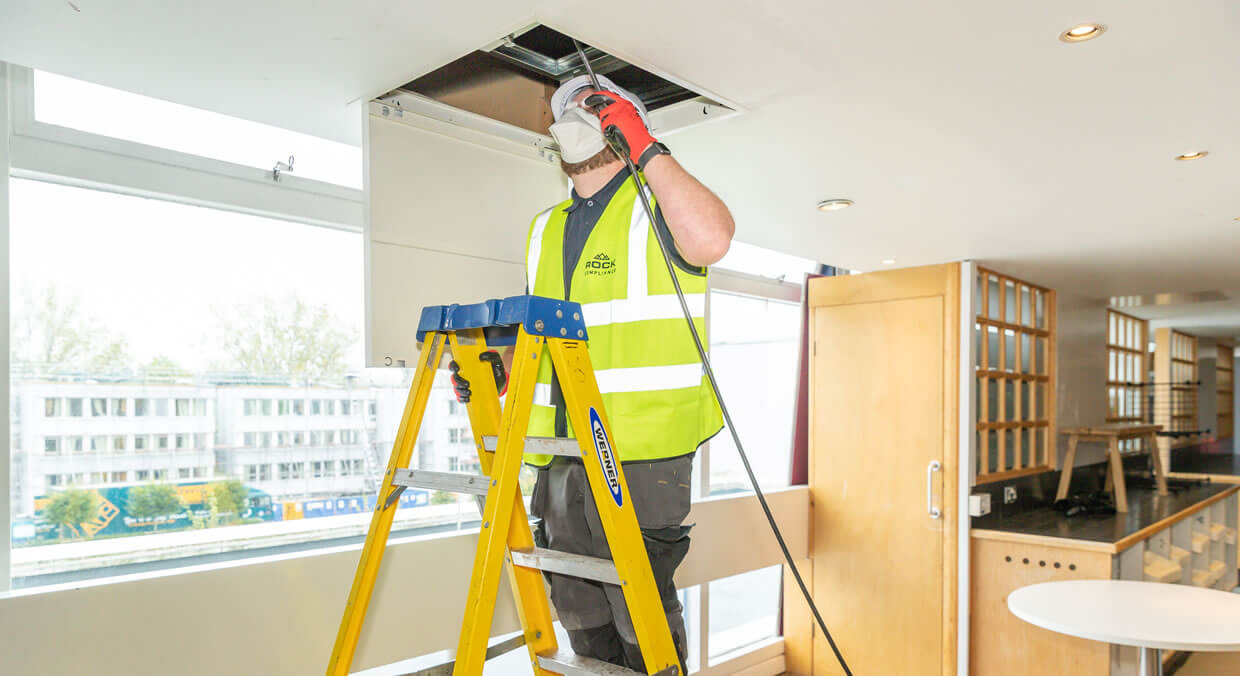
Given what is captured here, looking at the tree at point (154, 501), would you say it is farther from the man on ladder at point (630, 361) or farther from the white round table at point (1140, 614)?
the white round table at point (1140, 614)

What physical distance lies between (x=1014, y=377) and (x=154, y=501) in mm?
4143

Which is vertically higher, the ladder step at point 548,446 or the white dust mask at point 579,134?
the white dust mask at point 579,134

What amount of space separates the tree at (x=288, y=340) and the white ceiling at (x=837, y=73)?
0.57 meters

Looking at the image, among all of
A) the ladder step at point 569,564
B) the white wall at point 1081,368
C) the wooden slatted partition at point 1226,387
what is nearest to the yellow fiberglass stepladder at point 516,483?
the ladder step at point 569,564

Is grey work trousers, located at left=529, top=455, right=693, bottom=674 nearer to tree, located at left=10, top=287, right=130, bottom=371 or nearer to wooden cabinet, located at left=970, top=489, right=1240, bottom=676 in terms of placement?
tree, located at left=10, top=287, right=130, bottom=371

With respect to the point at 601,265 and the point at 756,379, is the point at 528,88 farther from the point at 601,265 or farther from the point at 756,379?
the point at 756,379

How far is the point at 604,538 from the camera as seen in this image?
1.56m

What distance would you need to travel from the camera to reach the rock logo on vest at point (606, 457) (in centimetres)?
139

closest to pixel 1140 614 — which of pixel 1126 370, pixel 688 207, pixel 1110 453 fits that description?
pixel 688 207

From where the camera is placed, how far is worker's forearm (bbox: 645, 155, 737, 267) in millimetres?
1478

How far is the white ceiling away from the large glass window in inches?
17.4

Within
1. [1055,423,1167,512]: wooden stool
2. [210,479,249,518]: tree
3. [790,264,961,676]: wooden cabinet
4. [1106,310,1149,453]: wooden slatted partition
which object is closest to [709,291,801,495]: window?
[790,264,961,676]: wooden cabinet

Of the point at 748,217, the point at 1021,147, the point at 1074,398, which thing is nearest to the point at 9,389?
the point at 748,217

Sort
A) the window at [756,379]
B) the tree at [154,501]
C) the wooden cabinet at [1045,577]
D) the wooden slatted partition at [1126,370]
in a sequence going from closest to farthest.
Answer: the tree at [154,501]
the wooden cabinet at [1045,577]
the window at [756,379]
the wooden slatted partition at [1126,370]
